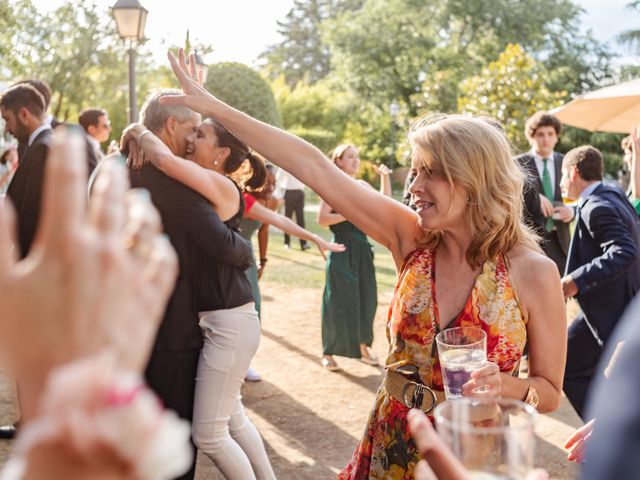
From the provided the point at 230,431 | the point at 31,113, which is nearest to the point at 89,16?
the point at 31,113

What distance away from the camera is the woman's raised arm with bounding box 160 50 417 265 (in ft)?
8.34

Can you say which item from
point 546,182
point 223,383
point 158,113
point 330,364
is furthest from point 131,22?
point 223,383

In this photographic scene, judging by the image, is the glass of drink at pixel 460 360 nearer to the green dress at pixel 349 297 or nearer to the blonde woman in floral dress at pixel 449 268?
the blonde woman in floral dress at pixel 449 268

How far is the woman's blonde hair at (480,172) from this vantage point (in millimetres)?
2373

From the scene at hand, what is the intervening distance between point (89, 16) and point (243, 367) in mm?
25238

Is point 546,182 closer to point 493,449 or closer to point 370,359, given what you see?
point 370,359

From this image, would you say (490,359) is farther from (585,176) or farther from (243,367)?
(585,176)

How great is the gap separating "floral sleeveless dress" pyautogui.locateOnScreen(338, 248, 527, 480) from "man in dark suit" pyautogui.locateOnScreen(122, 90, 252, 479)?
1.18 m

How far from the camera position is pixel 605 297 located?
16.1 feet

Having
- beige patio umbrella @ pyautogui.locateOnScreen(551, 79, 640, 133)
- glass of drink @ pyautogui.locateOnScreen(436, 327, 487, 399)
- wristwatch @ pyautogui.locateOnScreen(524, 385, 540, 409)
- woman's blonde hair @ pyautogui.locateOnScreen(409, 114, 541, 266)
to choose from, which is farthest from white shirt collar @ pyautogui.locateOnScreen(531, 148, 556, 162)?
glass of drink @ pyautogui.locateOnScreen(436, 327, 487, 399)

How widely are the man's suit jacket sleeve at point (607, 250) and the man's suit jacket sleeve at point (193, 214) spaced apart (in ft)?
8.73

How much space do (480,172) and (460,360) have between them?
26.8 inches

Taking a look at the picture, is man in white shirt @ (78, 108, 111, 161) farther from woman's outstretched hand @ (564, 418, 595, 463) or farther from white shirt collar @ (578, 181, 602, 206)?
woman's outstretched hand @ (564, 418, 595, 463)

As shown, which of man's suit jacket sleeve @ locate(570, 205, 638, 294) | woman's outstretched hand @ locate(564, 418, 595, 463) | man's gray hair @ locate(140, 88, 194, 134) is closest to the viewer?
woman's outstretched hand @ locate(564, 418, 595, 463)
